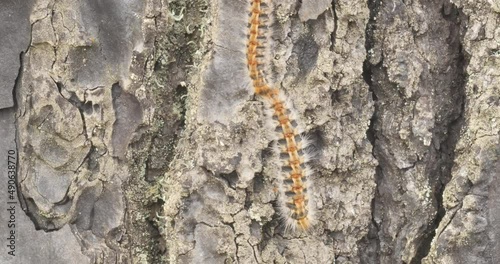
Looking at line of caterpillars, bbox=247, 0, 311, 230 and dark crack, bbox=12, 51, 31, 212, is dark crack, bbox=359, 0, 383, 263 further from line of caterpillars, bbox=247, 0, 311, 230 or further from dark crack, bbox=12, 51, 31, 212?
dark crack, bbox=12, 51, 31, 212

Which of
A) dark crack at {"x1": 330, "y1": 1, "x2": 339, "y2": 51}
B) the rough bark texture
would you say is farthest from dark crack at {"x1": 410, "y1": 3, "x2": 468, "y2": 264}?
dark crack at {"x1": 330, "y1": 1, "x2": 339, "y2": 51}

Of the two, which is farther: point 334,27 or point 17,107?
point 17,107

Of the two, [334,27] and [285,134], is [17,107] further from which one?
[334,27]

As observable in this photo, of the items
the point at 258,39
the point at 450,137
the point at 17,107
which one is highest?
the point at 258,39

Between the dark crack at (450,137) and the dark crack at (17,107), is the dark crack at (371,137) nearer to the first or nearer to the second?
the dark crack at (450,137)

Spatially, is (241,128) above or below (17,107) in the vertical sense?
below

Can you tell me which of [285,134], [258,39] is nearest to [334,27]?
[258,39]

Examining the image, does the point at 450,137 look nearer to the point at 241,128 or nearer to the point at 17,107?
the point at 241,128
